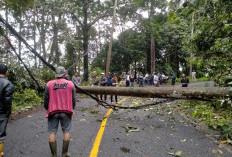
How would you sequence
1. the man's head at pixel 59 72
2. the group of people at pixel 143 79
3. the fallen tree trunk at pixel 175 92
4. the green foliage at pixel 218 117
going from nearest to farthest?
the man's head at pixel 59 72
the green foliage at pixel 218 117
the fallen tree trunk at pixel 175 92
the group of people at pixel 143 79

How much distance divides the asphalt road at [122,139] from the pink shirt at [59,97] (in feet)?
3.48

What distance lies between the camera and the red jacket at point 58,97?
12.2 feet

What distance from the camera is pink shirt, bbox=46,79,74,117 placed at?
12.2ft

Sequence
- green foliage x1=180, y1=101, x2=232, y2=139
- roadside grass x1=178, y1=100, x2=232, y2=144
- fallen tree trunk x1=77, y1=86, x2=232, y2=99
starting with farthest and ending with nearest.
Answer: fallen tree trunk x1=77, y1=86, x2=232, y2=99 < green foliage x1=180, y1=101, x2=232, y2=139 < roadside grass x1=178, y1=100, x2=232, y2=144

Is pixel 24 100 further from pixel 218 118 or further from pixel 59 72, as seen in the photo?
pixel 218 118

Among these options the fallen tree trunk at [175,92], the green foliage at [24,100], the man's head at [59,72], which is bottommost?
the green foliage at [24,100]

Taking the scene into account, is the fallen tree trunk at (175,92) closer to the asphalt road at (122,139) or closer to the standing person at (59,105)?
the asphalt road at (122,139)

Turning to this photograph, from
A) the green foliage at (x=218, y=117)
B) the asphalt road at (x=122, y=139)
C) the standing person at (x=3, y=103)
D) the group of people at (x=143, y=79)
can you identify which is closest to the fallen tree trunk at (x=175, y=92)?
the green foliage at (x=218, y=117)

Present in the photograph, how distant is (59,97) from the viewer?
3740mm

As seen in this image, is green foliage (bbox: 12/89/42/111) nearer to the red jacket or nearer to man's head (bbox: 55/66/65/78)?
the red jacket

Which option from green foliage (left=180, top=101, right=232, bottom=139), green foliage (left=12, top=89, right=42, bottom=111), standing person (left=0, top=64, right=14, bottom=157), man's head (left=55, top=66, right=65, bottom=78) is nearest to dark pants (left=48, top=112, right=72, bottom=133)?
man's head (left=55, top=66, right=65, bottom=78)

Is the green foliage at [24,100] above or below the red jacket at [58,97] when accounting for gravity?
below

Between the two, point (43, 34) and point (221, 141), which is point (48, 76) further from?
point (43, 34)

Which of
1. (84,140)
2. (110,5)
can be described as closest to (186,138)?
(84,140)
